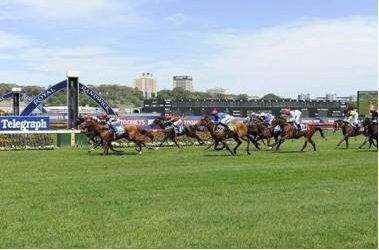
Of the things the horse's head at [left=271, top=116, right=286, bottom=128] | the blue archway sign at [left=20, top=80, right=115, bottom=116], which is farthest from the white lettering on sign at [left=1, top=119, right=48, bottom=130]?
the horse's head at [left=271, top=116, right=286, bottom=128]

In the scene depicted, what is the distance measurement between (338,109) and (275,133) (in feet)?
296

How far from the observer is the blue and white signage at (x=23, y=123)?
101 ft

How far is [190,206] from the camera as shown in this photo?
10.4m

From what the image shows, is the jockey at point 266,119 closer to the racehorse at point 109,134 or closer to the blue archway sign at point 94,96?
the racehorse at point 109,134

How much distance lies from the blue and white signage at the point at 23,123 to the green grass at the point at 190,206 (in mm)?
13263

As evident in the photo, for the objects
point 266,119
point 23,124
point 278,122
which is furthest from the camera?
point 23,124

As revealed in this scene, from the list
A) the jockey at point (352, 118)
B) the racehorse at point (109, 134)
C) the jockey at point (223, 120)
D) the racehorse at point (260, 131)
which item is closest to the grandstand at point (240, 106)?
the jockey at point (352, 118)

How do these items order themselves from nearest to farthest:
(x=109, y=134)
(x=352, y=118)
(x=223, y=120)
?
1. (x=223, y=120)
2. (x=109, y=134)
3. (x=352, y=118)

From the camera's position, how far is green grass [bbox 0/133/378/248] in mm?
7805

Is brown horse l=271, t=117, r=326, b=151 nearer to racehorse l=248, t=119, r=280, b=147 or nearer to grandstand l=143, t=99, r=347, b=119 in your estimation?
racehorse l=248, t=119, r=280, b=147

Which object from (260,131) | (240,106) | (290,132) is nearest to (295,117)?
(290,132)

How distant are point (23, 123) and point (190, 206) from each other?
2222 cm

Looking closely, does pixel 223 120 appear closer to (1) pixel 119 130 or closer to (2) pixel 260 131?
(1) pixel 119 130

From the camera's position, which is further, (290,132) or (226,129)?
(290,132)
